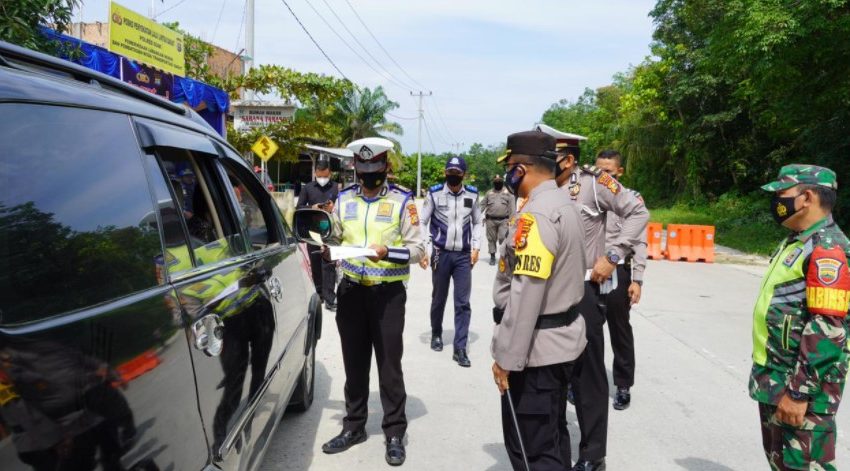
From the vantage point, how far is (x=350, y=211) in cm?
395

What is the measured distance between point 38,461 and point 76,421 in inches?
4.2

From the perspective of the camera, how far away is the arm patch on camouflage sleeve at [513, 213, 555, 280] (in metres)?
2.52

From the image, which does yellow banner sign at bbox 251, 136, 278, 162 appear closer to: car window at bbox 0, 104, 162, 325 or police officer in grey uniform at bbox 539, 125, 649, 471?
police officer in grey uniform at bbox 539, 125, 649, 471

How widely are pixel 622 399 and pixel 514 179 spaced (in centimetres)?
270

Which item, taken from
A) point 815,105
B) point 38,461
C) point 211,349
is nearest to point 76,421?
point 38,461

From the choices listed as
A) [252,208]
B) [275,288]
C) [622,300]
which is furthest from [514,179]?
[622,300]

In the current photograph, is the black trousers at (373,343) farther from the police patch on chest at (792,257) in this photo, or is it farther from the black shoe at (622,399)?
the police patch on chest at (792,257)

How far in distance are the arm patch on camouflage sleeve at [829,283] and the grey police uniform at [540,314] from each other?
0.87m

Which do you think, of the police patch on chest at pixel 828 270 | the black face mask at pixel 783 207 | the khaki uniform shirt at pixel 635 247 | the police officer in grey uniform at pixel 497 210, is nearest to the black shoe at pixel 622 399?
the khaki uniform shirt at pixel 635 247

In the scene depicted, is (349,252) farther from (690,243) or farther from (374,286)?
(690,243)

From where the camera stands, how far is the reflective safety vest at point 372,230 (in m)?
3.84

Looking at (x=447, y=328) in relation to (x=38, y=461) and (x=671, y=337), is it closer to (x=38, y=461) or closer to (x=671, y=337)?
(x=671, y=337)

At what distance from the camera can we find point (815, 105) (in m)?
17.1

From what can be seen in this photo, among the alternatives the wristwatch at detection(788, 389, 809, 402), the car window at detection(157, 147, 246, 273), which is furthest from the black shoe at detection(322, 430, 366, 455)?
the wristwatch at detection(788, 389, 809, 402)
